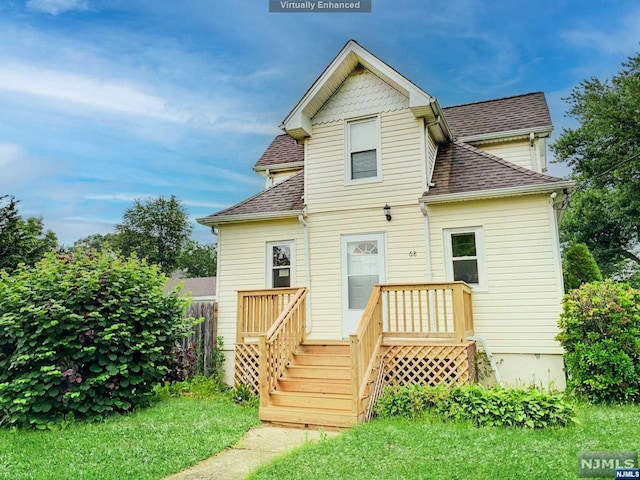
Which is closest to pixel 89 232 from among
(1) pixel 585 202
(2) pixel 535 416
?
(1) pixel 585 202

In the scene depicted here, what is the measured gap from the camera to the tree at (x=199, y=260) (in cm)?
4609

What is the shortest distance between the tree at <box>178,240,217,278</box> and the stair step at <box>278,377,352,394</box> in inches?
1593

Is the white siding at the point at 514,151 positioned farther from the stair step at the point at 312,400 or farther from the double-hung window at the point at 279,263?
the stair step at the point at 312,400

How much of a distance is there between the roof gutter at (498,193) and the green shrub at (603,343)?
193cm

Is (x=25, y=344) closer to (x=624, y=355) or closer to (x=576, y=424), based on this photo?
(x=576, y=424)

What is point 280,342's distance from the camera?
7.09m

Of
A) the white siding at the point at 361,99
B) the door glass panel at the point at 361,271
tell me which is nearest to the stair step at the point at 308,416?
the door glass panel at the point at 361,271

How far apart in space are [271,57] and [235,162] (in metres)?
9.47

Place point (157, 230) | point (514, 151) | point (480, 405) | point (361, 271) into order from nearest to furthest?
point (480, 405), point (361, 271), point (514, 151), point (157, 230)

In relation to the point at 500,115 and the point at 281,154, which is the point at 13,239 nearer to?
the point at 281,154

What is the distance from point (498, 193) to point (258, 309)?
5.24 meters

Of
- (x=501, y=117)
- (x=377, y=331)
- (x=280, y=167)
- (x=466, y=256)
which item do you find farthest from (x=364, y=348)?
(x=501, y=117)

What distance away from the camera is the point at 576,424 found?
5.27 meters

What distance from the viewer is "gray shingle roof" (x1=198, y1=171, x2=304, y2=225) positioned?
32.9ft
